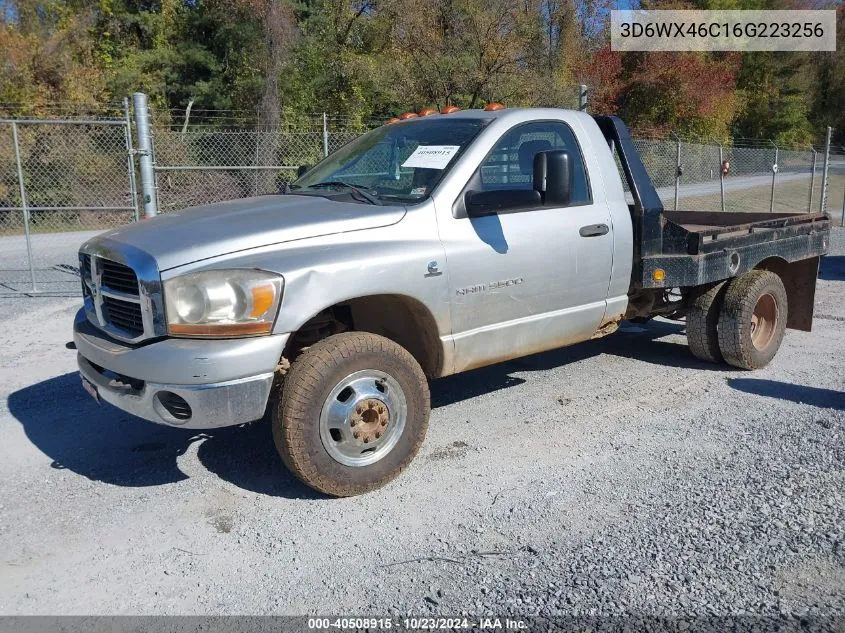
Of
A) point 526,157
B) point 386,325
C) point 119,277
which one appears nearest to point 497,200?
point 526,157

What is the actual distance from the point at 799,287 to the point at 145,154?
762cm

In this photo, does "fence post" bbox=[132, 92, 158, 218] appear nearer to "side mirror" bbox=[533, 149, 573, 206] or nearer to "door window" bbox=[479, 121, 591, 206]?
"door window" bbox=[479, 121, 591, 206]

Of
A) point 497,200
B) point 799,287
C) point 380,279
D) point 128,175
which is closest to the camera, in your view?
point 380,279

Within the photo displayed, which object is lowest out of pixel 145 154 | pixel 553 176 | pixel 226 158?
pixel 553 176

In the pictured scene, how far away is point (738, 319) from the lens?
5.93m

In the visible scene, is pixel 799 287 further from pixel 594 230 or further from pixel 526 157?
pixel 526 157

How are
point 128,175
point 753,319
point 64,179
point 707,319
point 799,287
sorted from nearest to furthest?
point 707,319
point 753,319
point 799,287
point 128,175
point 64,179

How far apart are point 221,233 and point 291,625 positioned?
75.7 inches

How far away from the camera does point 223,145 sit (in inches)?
641

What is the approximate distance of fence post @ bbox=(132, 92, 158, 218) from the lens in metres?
9.20

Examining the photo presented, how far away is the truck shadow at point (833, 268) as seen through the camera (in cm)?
1098

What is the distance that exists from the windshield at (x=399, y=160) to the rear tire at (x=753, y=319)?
2755mm

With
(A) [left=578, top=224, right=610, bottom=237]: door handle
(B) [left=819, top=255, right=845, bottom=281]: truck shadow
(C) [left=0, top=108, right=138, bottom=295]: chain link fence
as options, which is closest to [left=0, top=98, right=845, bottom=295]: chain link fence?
(C) [left=0, top=108, right=138, bottom=295]: chain link fence

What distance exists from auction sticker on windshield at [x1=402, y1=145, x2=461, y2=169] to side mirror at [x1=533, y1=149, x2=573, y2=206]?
0.52 metres
